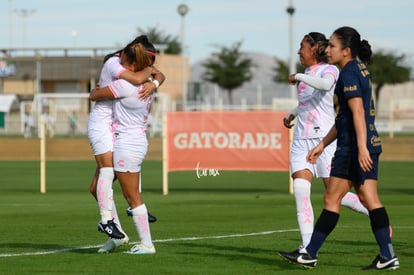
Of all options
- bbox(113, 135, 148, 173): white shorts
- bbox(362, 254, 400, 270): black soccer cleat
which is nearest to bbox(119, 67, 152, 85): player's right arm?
bbox(113, 135, 148, 173): white shorts

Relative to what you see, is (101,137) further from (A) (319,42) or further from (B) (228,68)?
(B) (228,68)

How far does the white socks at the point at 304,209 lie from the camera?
10852mm

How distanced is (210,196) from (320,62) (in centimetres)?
1069

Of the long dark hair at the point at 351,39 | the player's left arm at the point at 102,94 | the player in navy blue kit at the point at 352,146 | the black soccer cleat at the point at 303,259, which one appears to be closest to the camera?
the player in navy blue kit at the point at 352,146

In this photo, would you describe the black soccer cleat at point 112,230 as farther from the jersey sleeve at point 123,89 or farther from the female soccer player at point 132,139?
the jersey sleeve at point 123,89

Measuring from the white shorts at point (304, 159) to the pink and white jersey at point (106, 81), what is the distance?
6.10 ft

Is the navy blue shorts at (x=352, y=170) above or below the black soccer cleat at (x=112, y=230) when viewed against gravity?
above

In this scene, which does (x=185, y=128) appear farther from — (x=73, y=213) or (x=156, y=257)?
(x=156, y=257)

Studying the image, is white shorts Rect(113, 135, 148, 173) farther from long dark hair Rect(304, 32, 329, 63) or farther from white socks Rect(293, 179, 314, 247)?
long dark hair Rect(304, 32, 329, 63)

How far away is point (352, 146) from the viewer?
9695 mm

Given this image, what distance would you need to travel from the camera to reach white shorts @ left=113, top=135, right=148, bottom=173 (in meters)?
11.1

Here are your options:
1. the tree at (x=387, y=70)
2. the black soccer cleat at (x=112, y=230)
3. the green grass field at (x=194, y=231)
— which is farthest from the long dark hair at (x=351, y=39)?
the tree at (x=387, y=70)

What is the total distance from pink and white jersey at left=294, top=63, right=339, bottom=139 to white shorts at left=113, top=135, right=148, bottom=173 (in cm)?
157

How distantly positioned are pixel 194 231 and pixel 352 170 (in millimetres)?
4596
